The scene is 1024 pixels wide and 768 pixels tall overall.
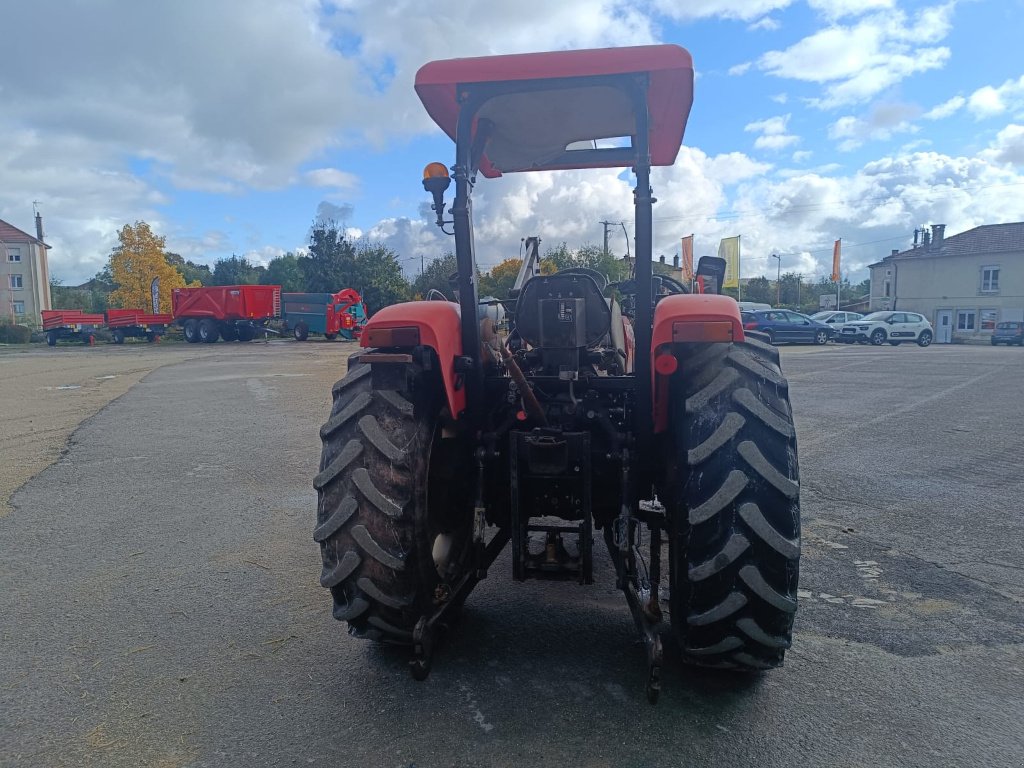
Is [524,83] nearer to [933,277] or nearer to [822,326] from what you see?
[822,326]

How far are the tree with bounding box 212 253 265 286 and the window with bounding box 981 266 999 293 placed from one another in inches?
2745

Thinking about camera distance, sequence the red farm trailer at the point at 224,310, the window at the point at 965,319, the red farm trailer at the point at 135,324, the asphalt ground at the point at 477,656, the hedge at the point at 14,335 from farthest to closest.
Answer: the window at the point at 965,319 → the hedge at the point at 14,335 → the red farm trailer at the point at 135,324 → the red farm trailer at the point at 224,310 → the asphalt ground at the point at 477,656

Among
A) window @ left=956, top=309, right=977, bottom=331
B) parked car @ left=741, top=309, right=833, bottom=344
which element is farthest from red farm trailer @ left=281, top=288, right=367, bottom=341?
window @ left=956, top=309, right=977, bottom=331

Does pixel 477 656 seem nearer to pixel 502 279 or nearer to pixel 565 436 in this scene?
pixel 565 436

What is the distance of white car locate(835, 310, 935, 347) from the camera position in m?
30.6

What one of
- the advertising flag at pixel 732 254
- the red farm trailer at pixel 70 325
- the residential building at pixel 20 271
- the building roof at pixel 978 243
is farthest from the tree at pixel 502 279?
the residential building at pixel 20 271

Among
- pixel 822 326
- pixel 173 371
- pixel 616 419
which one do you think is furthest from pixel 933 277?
pixel 616 419

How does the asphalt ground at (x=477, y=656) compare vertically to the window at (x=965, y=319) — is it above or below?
below

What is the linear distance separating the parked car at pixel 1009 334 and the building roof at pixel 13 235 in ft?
242

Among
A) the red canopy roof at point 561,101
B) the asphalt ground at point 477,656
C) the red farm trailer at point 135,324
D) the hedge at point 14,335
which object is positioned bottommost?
the asphalt ground at point 477,656

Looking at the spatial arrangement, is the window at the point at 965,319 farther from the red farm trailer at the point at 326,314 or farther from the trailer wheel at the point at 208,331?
the trailer wheel at the point at 208,331

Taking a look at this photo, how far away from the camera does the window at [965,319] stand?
4356 cm

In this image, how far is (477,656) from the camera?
3.24 metres

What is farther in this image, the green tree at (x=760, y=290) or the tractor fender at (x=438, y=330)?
the green tree at (x=760, y=290)
